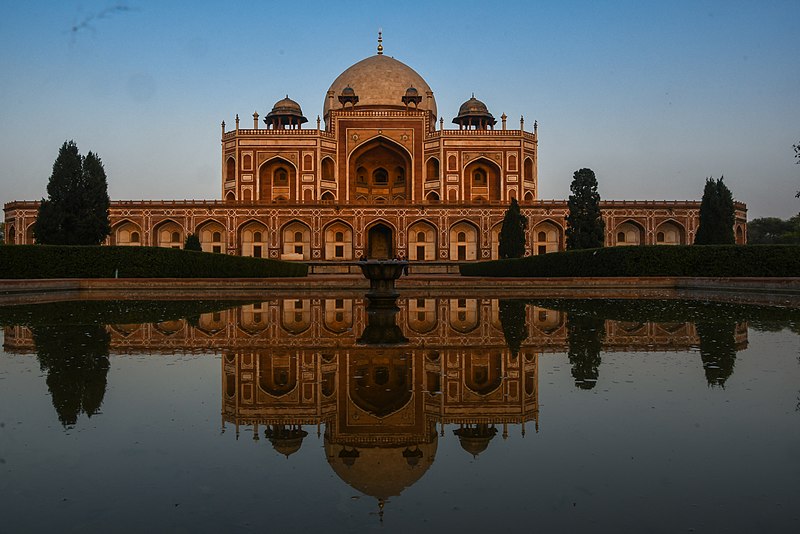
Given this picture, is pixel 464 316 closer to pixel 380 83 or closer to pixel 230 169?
pixel 230 169

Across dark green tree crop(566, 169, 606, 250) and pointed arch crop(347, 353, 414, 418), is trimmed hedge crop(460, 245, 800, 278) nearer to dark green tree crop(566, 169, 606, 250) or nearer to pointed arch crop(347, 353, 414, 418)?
dark green tree crop(566, 169, 606, 250)

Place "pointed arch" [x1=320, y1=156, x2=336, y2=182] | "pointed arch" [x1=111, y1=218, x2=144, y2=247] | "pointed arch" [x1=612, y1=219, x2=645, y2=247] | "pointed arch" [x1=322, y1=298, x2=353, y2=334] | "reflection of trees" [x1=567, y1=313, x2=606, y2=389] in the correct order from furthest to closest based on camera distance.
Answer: "pointed arch" [x1=320, y1=156, x2=336, y2=182] < "pointed arch" [x1=612, y1=219, x2=645, y2=247] < "pointed arch" [x1=111, y1=218, x2=144, y2=247] < "pointed arch" [x1=322, y1=298, x2=353, y2=334] < "reflection of trees" [x1=567, y1=313, x2=606, y2=389]

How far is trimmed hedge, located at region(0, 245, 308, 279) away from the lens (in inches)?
694

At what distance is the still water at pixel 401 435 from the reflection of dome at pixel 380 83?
39734 mm

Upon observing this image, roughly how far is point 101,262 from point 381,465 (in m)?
17.7

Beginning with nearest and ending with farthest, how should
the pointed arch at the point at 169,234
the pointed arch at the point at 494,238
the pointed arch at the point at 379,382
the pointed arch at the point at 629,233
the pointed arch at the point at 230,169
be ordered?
1. the pointed arch at the point at 379,382
2. the pointed arch at the point at 494,238
3. the pointed arch at the point at 169,234
4. the pointed arch at the point at 629,233
5. the pointed arch at the point at 230,169

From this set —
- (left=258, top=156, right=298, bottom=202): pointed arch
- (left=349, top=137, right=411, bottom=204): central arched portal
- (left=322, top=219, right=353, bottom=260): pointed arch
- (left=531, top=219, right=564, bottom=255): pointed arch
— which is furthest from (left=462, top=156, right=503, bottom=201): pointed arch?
(left=258, top=156, right=298, bottom=202): pointed arch

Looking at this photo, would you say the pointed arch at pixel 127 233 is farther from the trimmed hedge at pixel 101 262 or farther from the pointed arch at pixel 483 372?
the pointed arch at pixel 483 372

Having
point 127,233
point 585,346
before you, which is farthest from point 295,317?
point 127,233

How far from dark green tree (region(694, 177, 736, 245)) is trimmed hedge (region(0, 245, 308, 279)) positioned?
17.3m

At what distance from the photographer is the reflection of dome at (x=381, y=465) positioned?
239cm

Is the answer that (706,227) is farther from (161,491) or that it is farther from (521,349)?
(161,491)

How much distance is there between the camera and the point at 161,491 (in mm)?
2293

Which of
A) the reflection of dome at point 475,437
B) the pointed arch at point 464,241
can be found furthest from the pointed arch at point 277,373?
the pointed arch at point 464,241
